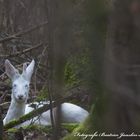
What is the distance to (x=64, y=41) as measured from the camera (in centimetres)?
134

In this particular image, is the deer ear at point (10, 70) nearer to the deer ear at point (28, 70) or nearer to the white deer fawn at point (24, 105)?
the white deer fawn at point (24, 105)

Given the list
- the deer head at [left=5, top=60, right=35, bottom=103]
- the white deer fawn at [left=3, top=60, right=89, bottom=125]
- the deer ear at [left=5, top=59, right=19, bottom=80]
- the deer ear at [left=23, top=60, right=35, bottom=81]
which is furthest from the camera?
the deer ear at [left=23, top=60, right=35, bottom=81]

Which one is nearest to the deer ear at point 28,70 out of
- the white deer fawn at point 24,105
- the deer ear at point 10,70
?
the white deer fawn at point 24,105

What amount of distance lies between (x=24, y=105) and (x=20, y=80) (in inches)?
36.2

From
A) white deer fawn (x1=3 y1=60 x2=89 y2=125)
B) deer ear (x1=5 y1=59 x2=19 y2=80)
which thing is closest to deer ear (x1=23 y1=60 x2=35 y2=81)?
white deer fawn (x1=3 y1=60 x2=89 y2=125)

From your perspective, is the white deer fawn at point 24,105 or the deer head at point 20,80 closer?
the white deer fawn at point 24,105

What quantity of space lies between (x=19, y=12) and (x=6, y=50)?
125 cm

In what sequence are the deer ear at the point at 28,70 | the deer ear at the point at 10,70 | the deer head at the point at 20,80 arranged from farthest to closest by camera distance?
the deer ear at the point at 28,70 < the deer ear at the point at 10,70 < the deer head at the point at 20,80

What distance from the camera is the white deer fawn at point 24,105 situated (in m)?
7.85

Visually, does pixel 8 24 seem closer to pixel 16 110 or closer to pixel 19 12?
pixel 19 12

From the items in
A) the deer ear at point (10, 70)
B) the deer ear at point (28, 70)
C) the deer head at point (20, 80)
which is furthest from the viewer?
the deer ear at point (28, 70)

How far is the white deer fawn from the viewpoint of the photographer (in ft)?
25.7

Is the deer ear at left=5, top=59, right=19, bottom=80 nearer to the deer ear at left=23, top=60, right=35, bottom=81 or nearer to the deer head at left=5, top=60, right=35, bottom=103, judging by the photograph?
the deer head at left=5, top=60, right=35, bottom=103

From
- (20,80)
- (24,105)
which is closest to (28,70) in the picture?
(20,80)
